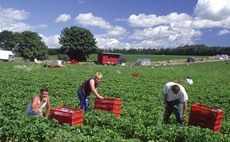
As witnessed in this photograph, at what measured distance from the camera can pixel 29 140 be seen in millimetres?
7316

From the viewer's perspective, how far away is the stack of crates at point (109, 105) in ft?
33.1

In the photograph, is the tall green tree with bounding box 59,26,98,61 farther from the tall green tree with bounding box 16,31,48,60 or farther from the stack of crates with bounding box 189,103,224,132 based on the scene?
the stack of crates with bounding box 189,103,224,132

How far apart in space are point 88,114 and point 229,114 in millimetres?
6384

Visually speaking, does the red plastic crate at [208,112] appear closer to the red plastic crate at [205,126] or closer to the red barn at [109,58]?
the red plastic crate at [205,126]

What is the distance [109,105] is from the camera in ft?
33.4

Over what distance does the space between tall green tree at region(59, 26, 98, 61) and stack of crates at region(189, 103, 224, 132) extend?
243 ft

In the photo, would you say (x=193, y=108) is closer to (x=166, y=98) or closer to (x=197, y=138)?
(x=166, y=98)

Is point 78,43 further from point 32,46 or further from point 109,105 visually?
point 109,105

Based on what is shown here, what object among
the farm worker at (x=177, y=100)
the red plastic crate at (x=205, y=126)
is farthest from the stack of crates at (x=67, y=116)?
the red plastic crate at (x=205, y=126)

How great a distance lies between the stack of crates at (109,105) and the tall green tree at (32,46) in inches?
3016

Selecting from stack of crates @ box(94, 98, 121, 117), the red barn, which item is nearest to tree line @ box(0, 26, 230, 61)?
the red barn

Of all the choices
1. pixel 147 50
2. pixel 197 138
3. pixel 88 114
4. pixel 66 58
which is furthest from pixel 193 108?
pixel 147 50

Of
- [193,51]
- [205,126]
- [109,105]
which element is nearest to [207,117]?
[205,126]

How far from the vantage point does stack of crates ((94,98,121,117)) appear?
33.1 ft
